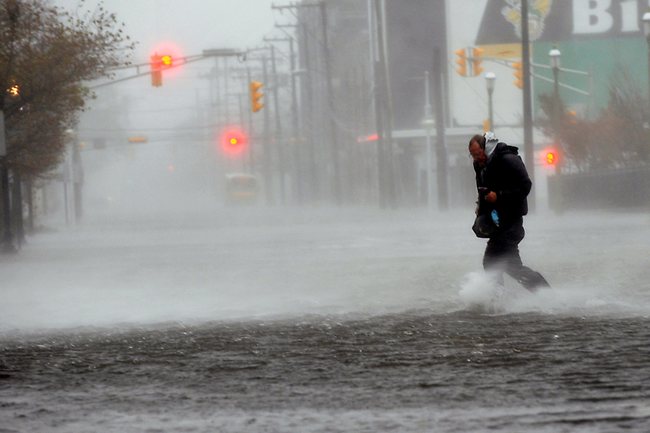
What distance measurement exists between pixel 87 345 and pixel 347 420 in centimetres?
481

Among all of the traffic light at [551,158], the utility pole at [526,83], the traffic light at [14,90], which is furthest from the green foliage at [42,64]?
the traffic light at [551,158]

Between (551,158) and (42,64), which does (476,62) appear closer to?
(551,158)

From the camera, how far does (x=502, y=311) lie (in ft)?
45.1

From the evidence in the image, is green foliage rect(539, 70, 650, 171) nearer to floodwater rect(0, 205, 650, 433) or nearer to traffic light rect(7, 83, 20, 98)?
traffic light rect(7, 83, 20, 98)

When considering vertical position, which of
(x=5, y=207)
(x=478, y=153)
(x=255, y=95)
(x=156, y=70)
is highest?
(x=156, y=70)

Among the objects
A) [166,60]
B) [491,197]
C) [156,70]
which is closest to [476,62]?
[156,70]

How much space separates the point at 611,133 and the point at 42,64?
958 inches

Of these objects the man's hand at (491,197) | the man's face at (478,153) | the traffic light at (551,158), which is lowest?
the traffic light at (551,158)

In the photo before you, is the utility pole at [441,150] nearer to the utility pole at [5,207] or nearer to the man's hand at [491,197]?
the utility pole at [5,207]

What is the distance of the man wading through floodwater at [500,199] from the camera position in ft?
44.9

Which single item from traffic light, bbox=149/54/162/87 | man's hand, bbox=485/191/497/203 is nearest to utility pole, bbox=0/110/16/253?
traffic light, bbox=149/54/162/87

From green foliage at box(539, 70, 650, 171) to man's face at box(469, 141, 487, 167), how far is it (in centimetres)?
3665

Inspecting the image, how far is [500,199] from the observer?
1381 cm

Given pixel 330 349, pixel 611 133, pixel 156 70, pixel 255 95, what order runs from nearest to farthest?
pixel 330 349
pixel 156 70
pixel 611 133
pixel 255 95
